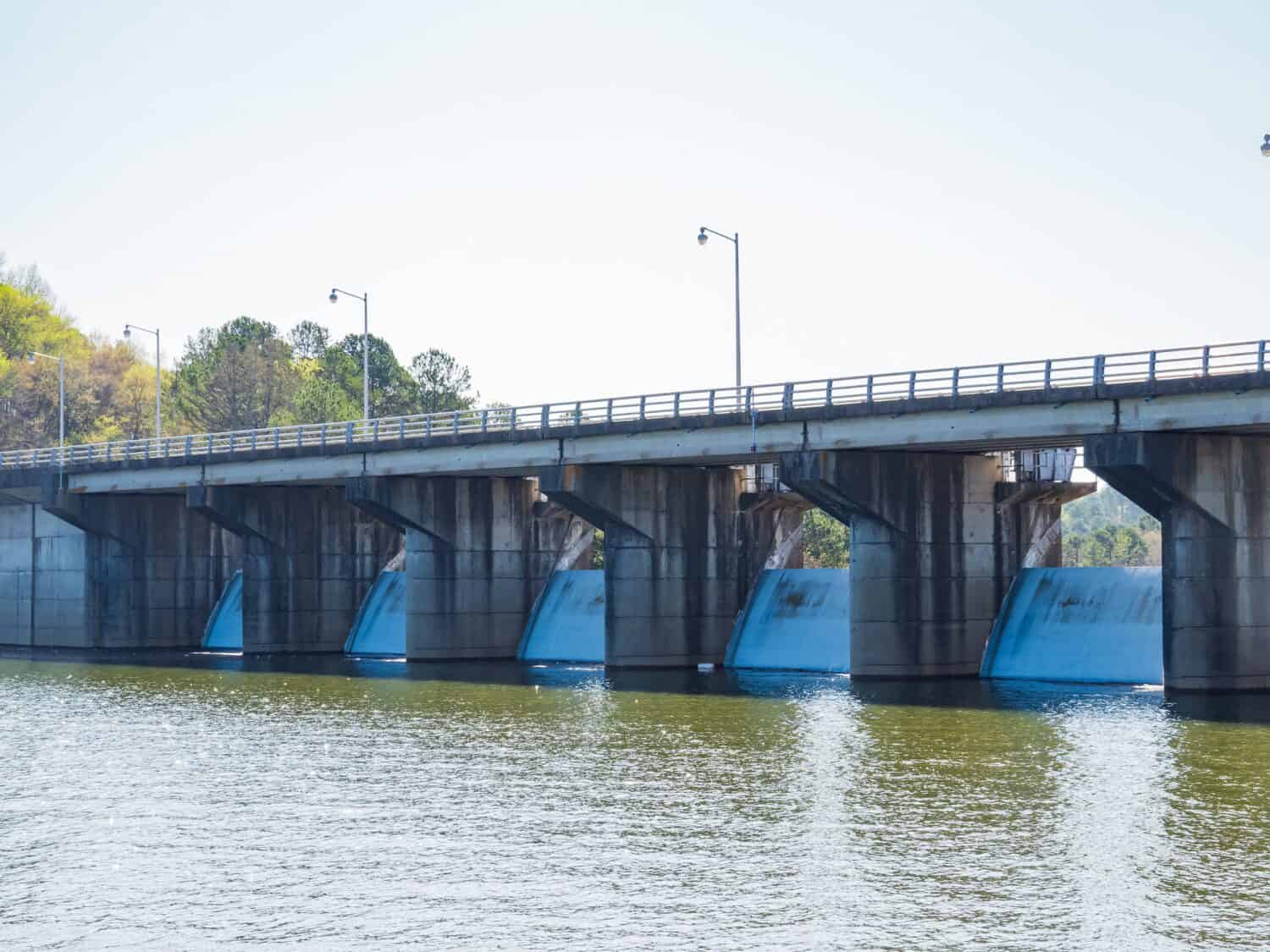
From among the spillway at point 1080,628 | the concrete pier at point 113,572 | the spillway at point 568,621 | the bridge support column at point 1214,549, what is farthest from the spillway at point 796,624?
the concrete pier at point 113,572

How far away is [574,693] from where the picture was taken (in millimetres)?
59000

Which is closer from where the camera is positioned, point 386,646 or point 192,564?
point 386,646

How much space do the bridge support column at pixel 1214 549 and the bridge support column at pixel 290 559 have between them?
41132 mm

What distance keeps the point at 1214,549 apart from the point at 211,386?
394 feet

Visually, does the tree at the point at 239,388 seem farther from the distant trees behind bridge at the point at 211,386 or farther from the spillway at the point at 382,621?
the spillway at the point at 382,621

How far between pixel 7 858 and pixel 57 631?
207ft

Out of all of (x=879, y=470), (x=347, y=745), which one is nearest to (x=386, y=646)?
(x=879, y=470)

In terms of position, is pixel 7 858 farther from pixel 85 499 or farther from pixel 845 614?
pixel 85 499

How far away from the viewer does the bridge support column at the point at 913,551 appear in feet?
194

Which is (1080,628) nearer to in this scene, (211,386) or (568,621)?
(568,621)

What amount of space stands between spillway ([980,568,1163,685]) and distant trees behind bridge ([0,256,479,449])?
299ft

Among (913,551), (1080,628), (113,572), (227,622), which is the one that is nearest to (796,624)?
(913,551)

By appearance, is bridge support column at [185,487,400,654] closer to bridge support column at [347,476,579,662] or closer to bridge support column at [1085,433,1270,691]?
bridge support column at [347,476,579,662]

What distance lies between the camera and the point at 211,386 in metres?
160
